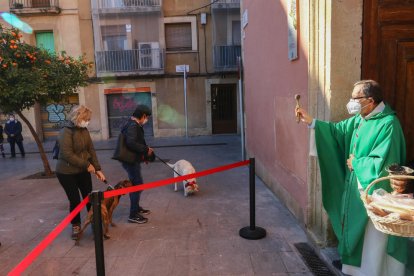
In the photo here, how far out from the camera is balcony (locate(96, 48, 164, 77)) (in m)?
16.1

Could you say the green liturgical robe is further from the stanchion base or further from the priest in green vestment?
the stanchion base

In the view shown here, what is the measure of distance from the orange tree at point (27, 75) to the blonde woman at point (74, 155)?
163 inches

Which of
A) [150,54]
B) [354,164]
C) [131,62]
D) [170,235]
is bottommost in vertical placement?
[170,235]

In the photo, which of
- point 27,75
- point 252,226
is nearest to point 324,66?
point 252,226

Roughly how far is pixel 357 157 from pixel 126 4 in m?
15.5

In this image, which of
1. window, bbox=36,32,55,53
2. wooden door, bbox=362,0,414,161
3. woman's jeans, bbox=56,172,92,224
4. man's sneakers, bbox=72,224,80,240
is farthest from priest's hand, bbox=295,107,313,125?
window, bbox=36,32,55,53

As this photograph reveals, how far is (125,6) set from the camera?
16016mm

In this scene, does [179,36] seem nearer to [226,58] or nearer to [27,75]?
[226,58]

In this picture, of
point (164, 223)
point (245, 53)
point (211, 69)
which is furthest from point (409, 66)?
point (211, 69)


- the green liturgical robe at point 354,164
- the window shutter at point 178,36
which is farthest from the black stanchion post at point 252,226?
the window shutter at point 178,36

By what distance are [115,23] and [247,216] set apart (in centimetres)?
1373

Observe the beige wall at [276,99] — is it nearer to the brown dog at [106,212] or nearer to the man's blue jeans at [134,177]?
the man's blue jeans at [134,177]

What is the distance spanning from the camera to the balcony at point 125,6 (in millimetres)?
15859

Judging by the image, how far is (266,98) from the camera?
6434 mm
